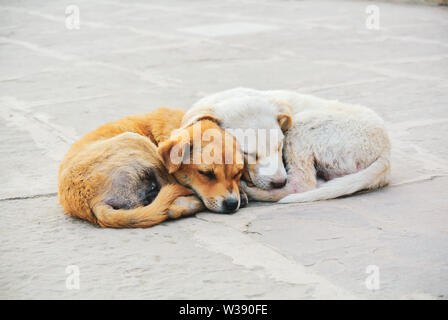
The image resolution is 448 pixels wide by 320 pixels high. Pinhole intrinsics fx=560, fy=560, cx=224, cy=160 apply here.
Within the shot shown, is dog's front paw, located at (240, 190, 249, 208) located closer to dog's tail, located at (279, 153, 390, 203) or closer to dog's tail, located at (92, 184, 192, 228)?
dog's tail, located at (279, 153, 390, 203)

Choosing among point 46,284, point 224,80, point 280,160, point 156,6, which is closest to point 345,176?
point 280,160

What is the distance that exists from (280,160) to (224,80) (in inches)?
163

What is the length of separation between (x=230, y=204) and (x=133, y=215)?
680 mm

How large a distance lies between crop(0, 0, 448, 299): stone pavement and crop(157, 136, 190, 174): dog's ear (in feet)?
1.35

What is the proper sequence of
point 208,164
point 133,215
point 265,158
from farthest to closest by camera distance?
point 265,158, point 208,164, point 133,215

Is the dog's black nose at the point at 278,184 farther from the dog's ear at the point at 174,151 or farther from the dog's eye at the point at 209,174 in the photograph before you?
the dog's ear at the point at 174,151

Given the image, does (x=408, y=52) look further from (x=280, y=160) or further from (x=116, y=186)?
(x=116, y=186)

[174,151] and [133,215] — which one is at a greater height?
[174,151]

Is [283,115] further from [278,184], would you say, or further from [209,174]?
[209,174]

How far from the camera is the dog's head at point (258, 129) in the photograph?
4.15 metres

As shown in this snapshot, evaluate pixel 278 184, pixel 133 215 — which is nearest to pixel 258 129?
pixel 278 184

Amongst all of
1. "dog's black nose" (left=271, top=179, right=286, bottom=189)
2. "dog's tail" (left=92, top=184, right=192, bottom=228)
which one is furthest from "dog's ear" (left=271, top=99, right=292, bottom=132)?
"dog's tail" (left=92, top=184, right=192, bottom=228)

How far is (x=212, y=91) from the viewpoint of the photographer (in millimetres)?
7582

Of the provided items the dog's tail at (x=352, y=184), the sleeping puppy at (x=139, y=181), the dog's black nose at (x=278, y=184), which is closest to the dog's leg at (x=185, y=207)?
the sleeping puppy at (x=139, y=181)
